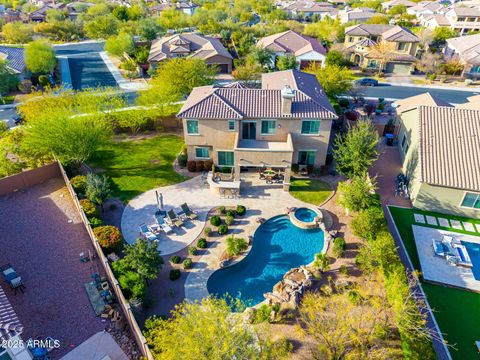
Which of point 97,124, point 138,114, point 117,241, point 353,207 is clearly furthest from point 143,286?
point 138,114

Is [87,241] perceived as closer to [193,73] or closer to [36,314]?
[36,314]

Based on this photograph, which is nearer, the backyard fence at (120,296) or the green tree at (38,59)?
the backyard fence at (120,296)

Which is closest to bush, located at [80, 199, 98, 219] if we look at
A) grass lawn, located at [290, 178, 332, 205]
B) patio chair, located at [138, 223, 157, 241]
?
patio chair, located at [138, 223, 157, 241]

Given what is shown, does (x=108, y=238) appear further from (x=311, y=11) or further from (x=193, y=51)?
(x=311, y=11)

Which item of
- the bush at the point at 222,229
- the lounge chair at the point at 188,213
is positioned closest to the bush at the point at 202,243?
the bush at the point at 222,229

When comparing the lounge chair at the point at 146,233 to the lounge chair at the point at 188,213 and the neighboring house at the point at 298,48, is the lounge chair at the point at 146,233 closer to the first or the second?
the lounge chair at the point at 188,213

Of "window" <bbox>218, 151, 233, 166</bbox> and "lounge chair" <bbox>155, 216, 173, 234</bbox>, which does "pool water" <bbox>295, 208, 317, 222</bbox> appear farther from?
"lounge chair" <bbox>155, 216, 173, 234</bbox>

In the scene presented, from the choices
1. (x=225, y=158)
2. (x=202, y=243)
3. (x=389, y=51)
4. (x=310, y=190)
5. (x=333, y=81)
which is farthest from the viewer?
(x=389, y=51)

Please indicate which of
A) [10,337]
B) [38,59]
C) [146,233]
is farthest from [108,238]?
[38,59]
